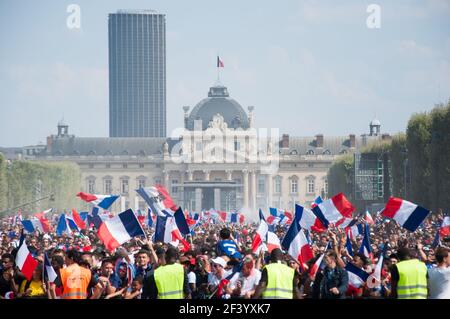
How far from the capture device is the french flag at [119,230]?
17688mm

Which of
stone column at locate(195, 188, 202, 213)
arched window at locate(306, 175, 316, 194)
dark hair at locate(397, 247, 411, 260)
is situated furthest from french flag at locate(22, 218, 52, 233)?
arched window at locate(306, 175, 316, 194)

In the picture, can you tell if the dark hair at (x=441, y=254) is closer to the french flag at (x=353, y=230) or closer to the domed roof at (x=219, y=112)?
the french flag at (x=353, y=230)

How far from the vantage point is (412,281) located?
12586mm

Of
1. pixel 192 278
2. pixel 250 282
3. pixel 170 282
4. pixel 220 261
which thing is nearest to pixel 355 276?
pixel 250 282

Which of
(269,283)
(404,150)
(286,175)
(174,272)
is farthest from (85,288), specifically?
(286,175)

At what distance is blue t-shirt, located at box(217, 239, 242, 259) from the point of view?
17000 mm

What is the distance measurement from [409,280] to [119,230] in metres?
6.01

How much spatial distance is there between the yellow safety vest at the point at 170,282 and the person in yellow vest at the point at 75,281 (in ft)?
2.87

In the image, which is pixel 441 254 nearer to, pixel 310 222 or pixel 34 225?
pixel 310 222

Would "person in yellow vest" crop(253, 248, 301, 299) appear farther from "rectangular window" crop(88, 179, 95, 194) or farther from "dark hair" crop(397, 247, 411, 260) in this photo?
"rectangular window" crop(88, 179, 95, 194)

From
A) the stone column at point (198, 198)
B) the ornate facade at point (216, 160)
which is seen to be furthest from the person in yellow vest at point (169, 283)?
the ornate facade at point (216, 160)

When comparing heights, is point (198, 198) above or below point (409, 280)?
below

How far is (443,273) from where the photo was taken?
1252cm
